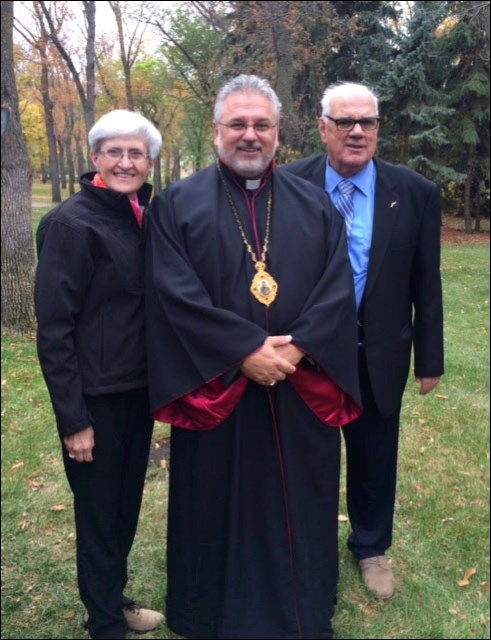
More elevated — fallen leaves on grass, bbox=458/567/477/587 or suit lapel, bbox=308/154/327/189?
suit lapel, bbox=308/154/327/189

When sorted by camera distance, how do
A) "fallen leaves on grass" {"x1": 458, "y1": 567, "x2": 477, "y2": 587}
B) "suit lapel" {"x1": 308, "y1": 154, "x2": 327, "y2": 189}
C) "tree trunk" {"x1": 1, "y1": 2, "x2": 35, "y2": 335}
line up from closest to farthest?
1. "suit lapel" {"x1": 308, "y1": 154, "x2": 327, "y2": 189}
2. "fallen leaves on grass" {"x1": 458, "y1": 567, "x2": 477, "y2": 587}
3. "tree trunk" {"x1": 1, "y1": 2, "x2": 35, "y2": 335}

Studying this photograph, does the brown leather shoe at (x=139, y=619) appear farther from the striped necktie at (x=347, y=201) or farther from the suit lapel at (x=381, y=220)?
the striped necktie at (x=347, y=201)

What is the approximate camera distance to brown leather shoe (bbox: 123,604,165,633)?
317 cm

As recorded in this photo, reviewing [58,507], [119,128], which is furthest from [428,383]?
[58,507]

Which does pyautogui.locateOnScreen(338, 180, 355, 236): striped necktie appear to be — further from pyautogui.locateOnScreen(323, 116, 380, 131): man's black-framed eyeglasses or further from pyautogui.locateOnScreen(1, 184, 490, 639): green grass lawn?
pyautogui.locateOnScreen(1, 184, 490, 639): green grass lawn

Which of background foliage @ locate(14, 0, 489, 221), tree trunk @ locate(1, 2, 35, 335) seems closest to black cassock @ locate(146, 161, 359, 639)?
tree trunk @ locate(1, 2, 35, 335)

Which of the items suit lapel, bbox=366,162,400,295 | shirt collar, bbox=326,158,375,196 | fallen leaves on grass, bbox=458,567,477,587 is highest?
shirt collar, bbox=326,158,375,196

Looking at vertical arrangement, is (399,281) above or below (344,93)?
below

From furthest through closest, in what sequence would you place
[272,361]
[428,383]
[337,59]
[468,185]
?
[468,185] < [337,59] < [428,383] < [272,361]

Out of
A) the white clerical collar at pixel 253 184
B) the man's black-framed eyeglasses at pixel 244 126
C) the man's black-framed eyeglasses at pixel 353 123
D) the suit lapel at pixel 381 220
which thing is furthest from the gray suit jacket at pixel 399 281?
the man's black-framed eyeglasses at pixel 244 126

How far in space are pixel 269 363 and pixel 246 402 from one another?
11.7 inches

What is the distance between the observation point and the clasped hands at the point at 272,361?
2592 mm

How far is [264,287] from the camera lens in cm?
275

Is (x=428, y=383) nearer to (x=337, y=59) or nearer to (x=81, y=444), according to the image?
(x=81, y=444)
